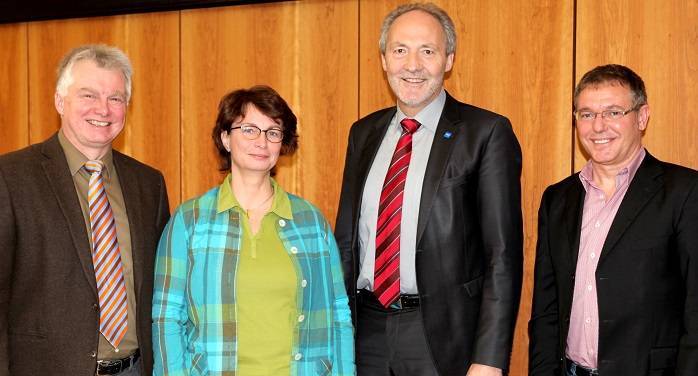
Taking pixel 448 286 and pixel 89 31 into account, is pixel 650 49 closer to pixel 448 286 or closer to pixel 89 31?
pixel 448 286

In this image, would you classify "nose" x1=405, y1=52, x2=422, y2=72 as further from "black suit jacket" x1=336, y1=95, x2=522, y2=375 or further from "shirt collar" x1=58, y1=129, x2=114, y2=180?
"shirt collar" x1=58, y1=129, x2=114, y2=180

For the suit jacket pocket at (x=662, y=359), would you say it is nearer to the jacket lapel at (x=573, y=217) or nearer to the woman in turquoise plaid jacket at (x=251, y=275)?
the jacket lapel at (x=573, y=217)

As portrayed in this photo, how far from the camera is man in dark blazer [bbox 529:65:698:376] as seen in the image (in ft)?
7.61

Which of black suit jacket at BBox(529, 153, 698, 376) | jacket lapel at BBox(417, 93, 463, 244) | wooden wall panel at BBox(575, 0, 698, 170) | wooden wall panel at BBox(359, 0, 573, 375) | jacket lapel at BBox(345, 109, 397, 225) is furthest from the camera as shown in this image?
wooden wall panel at BBox(359, 0, 573, 375)

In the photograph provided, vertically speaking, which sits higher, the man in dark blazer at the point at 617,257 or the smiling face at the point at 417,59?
the smiling face at the point at 417,59

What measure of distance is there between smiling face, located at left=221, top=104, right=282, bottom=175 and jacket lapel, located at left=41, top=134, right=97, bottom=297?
0.61m

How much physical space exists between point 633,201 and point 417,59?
3.25 ft

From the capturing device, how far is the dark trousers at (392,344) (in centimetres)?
246

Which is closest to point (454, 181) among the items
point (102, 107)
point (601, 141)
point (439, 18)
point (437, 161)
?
point (437, 161)

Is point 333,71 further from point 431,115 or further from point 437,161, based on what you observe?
point 437,161

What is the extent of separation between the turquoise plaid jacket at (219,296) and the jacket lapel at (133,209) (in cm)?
14

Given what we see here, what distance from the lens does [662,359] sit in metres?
2.31

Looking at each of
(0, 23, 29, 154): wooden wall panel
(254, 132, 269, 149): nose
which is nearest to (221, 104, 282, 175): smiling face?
(254, 132, 269, 149): nose

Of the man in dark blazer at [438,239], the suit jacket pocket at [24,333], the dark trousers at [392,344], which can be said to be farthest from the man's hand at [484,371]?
the suit jacket pocket at [24,333]
